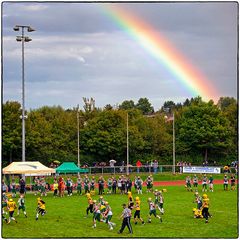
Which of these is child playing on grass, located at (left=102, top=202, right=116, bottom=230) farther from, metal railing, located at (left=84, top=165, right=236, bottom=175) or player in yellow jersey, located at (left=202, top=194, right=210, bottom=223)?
metal railing, located at (left=84, top=165, right=236, bottom=175)

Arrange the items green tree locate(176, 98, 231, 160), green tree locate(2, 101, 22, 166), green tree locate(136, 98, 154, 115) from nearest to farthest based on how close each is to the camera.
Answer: green tree locate(2, 101, 22, 166)
green tree locate(176, 98, 231, 160)
green tree locate(136, 98, 154, 115)

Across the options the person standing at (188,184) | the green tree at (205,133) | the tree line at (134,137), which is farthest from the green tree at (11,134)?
the green tree at (205,133)

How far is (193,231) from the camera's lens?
24969 mm

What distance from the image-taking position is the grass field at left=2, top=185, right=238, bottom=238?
24.3m

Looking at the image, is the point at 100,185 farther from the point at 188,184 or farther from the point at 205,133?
the point at 205,133

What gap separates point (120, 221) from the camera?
28.2 m

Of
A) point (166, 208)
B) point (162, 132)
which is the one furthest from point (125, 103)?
point (166, 208)

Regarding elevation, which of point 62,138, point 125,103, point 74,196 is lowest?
point 74,196

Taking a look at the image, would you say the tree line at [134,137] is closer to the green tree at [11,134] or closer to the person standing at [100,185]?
the green tree at [11,134]

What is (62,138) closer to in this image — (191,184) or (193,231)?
(191,184)

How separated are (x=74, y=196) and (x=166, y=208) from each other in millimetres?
10269

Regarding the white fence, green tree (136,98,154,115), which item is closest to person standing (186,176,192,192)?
the white fence

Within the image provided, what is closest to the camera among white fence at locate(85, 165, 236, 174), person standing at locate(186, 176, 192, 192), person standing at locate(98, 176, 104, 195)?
person standing at locate(98, 176, 104, 195)

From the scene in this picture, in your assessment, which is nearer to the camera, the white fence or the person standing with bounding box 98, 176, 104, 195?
the person standing with bounding box 98, 176, 104, 195
